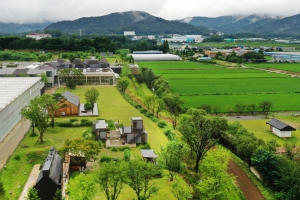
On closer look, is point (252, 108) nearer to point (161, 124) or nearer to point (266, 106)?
point (266, 106)

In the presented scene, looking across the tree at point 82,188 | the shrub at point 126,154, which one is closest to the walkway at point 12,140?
the shrub at point 126,154

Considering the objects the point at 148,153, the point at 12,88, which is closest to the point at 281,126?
the point at 148,153

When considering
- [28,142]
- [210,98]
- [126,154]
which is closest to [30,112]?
[28,142]

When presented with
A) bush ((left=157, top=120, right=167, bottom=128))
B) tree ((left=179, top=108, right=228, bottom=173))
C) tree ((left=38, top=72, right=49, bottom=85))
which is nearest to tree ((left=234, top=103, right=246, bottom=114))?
bush ((left=157, top=120, right=167, bottom=128))

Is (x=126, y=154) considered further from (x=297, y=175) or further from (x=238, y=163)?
(x=297, y=175)

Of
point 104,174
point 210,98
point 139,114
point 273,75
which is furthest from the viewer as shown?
point 273,75

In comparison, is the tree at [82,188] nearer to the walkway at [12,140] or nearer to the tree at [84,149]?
the tree at [84,149]
